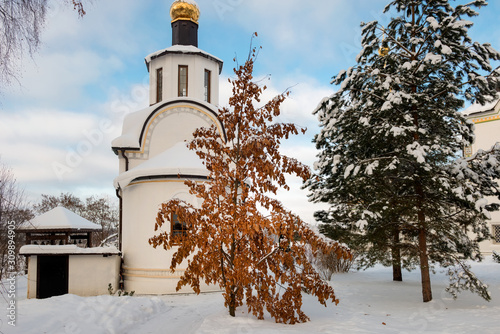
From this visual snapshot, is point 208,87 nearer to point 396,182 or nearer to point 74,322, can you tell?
point 396,182

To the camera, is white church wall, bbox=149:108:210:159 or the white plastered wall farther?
white church wall, bbox=149:108:210:159

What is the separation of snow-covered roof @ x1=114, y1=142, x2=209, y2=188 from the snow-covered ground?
12.7ft

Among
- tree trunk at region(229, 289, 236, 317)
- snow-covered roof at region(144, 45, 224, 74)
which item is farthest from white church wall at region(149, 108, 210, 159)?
tree trunk at region(229, 289, 236, 317)

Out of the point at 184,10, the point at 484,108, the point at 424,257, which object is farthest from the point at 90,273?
the point at 484,108

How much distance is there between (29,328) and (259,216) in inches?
175

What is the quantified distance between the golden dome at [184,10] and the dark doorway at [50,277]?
460 inches

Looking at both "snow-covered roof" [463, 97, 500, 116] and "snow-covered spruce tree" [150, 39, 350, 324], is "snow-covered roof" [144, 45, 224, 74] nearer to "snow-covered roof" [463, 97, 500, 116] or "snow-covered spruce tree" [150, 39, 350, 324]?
"snow-covered spruce tree" [150, 39, 350, 324]

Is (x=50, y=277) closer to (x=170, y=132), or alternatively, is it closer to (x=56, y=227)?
(x=56, y=227)

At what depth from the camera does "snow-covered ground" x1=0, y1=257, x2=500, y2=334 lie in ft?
20.9

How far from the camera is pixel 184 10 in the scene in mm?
17719

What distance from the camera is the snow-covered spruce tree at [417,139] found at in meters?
8.60

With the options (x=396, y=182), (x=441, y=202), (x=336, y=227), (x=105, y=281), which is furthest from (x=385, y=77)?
(x=105, y=281)

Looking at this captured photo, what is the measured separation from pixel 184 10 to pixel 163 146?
723cm

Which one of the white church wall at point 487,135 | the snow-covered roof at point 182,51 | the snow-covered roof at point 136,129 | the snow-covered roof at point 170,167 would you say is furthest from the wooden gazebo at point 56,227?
the white church wall at point 487,135
